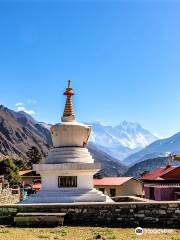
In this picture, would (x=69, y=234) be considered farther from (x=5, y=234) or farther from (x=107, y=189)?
(x=107, y=189)

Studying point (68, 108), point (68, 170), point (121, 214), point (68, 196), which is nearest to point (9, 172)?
point (68, 108)

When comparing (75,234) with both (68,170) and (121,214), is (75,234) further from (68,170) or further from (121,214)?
(68,170)

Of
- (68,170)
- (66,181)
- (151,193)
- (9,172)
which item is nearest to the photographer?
(68,170)

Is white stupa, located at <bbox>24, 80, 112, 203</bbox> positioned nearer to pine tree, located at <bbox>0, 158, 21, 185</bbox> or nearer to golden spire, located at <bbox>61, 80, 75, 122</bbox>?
golden spire, located at <bbox>61, 80, 75, 122</bbox>

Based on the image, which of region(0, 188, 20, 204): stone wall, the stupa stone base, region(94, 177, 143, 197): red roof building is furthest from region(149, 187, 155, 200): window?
the stupa stone base

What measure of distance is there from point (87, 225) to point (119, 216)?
1.56 meters

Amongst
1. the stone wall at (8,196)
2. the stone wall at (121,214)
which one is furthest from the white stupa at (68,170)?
the stone wall at (8,196)

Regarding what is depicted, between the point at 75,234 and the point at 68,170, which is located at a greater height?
the point at 68,170

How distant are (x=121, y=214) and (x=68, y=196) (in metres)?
4.71

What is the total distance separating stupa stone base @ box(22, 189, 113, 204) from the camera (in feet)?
76.0

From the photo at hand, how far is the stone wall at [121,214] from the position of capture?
63.4ft

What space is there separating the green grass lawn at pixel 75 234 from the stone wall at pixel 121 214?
1.12m

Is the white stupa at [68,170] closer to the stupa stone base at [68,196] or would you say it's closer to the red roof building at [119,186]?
the stupa stone base at [68,196]

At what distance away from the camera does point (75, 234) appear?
17109 millimetres
